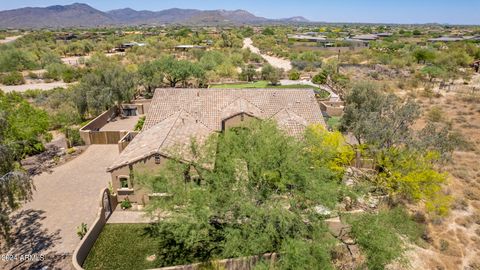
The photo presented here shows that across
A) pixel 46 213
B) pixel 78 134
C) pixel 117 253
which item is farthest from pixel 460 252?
pixel 78 134

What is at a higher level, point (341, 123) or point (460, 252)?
point (341, 123)

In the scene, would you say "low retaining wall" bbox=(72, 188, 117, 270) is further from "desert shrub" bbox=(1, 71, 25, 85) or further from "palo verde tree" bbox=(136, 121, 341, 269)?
"desert shrub" bbox=(1, 71, 25, 85)

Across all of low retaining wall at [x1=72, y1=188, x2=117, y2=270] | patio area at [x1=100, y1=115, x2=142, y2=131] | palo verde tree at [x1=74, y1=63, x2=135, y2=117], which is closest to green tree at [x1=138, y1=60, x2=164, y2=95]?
palo verde tree at [x1=74, y1=63, x2=135, y2=117]

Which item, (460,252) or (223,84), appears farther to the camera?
(223,84)

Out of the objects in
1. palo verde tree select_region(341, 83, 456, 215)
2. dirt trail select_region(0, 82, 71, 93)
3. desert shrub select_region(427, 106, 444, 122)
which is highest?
palo verde tree select_region(341, 83, 456, 215)

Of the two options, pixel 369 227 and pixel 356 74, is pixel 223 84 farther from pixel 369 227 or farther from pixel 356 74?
pixel 369 227

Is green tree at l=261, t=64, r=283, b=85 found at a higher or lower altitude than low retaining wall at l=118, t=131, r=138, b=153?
higher

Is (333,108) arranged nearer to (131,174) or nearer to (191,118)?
(191,118)
